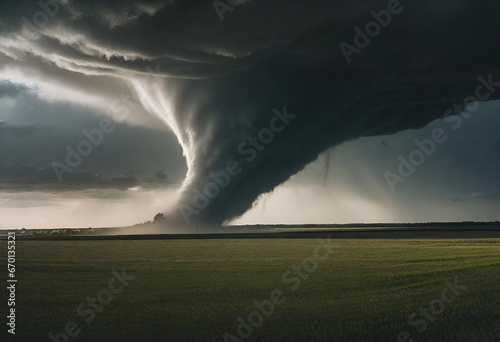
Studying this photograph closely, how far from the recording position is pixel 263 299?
15.0 m

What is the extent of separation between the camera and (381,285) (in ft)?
58.0

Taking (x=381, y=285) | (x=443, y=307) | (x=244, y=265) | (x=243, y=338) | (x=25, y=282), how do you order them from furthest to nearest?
1. (x=244, y=265)
2. (x=25, y=282)
3. (x=381, y=285)
4. (x=443, y=307)
5. (x=243, y=338)

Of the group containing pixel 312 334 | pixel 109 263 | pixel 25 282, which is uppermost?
pixel 109 263

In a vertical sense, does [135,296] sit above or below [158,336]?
above

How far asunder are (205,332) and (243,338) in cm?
113

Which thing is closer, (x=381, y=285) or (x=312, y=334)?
(x=312, y=334)

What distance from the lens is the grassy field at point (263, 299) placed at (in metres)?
11.1

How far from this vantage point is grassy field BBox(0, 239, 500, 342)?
11078 mm

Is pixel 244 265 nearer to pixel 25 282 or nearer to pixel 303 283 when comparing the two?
pixel 303 283

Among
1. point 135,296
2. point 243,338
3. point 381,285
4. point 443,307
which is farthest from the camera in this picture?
point 381,285

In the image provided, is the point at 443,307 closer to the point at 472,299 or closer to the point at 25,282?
the point at 472,299

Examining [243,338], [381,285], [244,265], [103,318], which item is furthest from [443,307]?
[244,265]

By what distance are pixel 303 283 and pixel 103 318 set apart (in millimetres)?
9160

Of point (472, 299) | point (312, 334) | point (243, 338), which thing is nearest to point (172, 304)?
point (243, 338)
